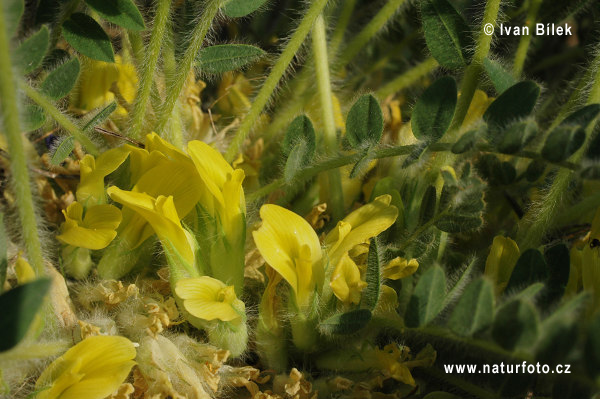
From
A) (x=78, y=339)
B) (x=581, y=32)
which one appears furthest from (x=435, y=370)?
(x=581, y=32)

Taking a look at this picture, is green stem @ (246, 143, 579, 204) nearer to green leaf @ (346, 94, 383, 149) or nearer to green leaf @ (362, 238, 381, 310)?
green leaf @ (346, 94, 383, 149)

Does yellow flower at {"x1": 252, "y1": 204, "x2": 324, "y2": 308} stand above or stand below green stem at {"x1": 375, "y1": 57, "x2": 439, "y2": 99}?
below

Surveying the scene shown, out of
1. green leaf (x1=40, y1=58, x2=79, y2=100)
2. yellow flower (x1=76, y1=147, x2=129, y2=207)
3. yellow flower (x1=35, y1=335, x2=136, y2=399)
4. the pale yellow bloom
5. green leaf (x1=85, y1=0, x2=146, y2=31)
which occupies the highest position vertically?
green leaf (x1=85, y1=0, x2=146, y2=31)

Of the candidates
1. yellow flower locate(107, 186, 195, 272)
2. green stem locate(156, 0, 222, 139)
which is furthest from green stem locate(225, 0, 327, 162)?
yellow flower locate(107, 186, 195, 272)

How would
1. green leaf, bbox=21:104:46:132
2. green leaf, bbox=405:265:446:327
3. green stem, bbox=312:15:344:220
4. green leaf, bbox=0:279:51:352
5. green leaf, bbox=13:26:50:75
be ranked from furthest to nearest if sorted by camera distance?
green stem, bbox=312:15:344:220 → green leaf, bbox=21:104:46:132 → green leaf, bbox=13:26:50:75 → green leaf, bbox=405:265:446:327 → green leaf, bbox=0:279:51:352

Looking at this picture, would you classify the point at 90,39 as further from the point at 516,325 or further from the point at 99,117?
the point at 516,325

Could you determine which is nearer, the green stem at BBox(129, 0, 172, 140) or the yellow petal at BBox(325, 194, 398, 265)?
the yellow petal at BBox(325, 194, 398, 265)

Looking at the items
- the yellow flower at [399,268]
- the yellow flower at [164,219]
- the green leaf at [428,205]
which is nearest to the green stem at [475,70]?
the green leaf at [428,205]

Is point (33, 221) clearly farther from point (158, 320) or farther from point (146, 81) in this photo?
point (146, 81)
